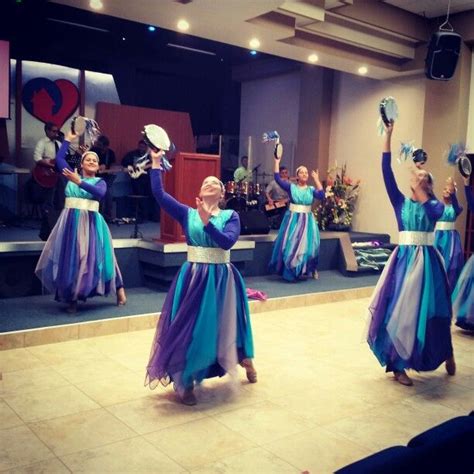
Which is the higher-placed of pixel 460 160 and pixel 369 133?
pixel 369 133

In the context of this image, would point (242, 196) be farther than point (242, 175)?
No

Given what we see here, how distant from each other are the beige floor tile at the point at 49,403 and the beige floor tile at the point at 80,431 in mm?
89

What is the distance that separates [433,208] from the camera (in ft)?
13.2

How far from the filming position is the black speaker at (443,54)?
20.7ft

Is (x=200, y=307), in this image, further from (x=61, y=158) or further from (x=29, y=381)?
(x=61, y=158)

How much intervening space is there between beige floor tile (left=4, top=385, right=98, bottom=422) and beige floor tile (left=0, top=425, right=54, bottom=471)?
0.61 ft

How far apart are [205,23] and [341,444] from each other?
5.37m

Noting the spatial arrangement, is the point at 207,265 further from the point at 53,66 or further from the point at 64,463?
the point at 53,66

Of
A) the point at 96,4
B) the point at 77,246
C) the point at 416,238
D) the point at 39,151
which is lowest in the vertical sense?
the point at 77,246

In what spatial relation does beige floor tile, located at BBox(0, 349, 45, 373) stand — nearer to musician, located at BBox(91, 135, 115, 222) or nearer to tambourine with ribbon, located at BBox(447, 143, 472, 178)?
tambourine with ribbon, located at BBox(447, 143, 472, 178)

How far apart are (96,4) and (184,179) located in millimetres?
2092

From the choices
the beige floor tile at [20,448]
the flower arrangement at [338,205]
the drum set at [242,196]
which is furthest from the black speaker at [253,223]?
the beige floor tile at [20,448]

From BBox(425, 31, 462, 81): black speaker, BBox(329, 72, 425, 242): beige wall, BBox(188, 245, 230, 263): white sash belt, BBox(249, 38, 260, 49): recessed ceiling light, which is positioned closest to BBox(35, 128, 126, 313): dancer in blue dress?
BBox(188, 245, 230, 263): white sash belt

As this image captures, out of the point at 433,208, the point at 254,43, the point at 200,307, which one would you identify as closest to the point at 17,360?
the point at 200,307
